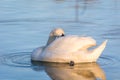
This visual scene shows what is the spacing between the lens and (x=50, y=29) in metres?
14.2

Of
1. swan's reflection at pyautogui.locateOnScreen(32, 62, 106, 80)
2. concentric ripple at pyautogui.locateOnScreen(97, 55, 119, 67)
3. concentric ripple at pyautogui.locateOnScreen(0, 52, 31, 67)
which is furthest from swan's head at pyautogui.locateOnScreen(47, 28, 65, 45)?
concentric ripple at pyautogui.locateOnScreen(97, 55, 119, 67)

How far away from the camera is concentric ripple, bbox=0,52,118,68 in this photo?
11.0 metres

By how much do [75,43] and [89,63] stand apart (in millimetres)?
462

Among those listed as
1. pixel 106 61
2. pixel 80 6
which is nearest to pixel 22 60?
pixel 106 61

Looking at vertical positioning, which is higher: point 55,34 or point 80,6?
point 55,34

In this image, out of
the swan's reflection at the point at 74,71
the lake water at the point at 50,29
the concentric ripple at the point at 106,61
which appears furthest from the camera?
the concentric ripple at the point at 106,61

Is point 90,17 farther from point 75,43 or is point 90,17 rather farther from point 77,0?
point 75,43

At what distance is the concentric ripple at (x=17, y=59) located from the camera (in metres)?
11.0

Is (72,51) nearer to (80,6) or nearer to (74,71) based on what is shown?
(74,71)

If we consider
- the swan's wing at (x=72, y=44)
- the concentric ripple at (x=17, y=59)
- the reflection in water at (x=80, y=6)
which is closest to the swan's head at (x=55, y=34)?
the concentric ripple at (x=17, y=59)

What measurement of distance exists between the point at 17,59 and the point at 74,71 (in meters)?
1.50

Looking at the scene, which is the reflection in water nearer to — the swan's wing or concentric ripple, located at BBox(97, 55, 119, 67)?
concentric ripple, located at BBox(97, 55, 119, 67)

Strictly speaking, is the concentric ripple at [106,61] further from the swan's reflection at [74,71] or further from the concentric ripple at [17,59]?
the concentric ripple at [17,59]

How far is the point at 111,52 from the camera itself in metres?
11.6
